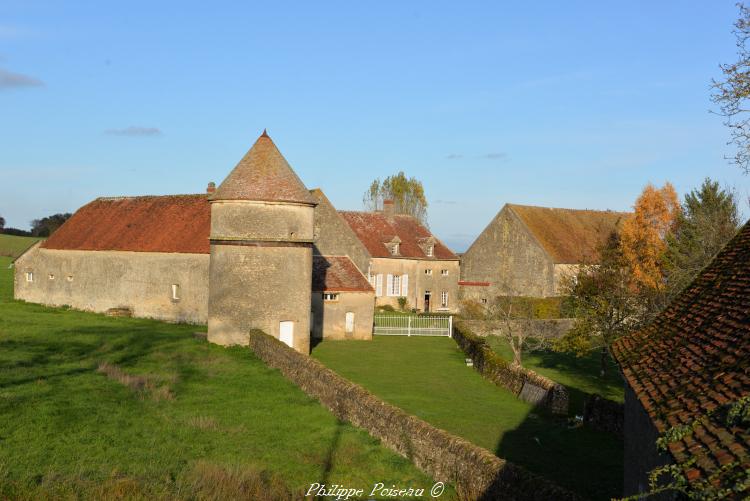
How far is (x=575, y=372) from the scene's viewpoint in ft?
107

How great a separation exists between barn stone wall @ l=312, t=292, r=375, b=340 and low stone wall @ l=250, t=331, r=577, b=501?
1366cm

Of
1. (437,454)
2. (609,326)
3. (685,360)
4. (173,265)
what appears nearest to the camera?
(685,360)

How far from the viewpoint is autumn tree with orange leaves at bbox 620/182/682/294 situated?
154 feet

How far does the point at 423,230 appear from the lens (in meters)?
59.1

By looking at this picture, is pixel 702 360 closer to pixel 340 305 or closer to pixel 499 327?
pixel 340 305

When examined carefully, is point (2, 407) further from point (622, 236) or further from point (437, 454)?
point (622, 236)

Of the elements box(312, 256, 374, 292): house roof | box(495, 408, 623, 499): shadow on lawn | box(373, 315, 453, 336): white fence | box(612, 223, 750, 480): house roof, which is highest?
box(312, 256, 374, 292): house roof

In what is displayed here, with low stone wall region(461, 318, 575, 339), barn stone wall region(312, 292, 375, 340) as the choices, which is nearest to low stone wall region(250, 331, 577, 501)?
barn stone wall region(312, 292, 375, 340)

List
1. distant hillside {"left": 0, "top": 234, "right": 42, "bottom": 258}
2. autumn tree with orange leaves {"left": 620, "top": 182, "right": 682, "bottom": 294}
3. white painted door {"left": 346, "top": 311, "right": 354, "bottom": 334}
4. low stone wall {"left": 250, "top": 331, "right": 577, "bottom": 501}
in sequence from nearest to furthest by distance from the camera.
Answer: low stone wall {"left": 250, "top": 331, "right": 577, "bottom": 501}, white painted door {"left": 346, "top": 311, "right": 354, "bottom": 334}, autumn tree with orange leaves {"left": 620, "top": 182, "right": 682, "bottom": 294}, distant hillside {"left": 0, "top": 234, "right": 42, "bottom": 258}

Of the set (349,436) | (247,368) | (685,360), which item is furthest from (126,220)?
(685,360)

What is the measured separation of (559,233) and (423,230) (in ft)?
34.5

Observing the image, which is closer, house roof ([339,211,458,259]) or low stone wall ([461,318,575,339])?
low stone wall ([461,318,575,339])

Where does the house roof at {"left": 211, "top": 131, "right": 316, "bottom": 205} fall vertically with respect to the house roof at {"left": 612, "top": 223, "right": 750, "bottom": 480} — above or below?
above

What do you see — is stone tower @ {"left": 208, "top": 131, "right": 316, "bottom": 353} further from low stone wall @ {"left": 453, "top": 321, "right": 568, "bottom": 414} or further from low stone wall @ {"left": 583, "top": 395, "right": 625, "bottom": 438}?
low stone wall @ {"left": 583, "top": 395, "right": 625, "bottom": 438}
